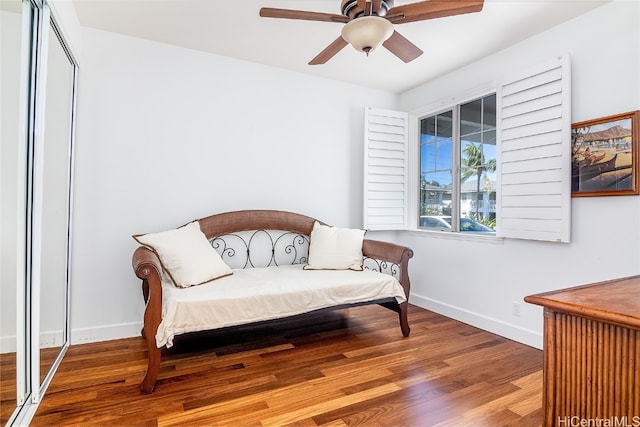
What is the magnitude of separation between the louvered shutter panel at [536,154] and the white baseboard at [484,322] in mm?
769

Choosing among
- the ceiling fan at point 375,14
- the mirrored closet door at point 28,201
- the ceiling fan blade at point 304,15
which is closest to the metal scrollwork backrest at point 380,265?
the ceiling fan at point 375,14

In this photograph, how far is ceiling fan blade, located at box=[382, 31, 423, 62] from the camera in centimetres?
213

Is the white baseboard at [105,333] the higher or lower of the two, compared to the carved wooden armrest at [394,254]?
lower

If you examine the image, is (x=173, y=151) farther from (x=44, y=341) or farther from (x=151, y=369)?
(x=151, y=369)

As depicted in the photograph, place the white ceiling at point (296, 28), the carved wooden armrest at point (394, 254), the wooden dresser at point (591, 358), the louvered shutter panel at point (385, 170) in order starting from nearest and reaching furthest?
the wooden dresser at point (591, 358) < the white ceiling at point (296, 28) < the carved wooden armrest at point (394, 254) < the louvered shutter panel at point (385, 170)

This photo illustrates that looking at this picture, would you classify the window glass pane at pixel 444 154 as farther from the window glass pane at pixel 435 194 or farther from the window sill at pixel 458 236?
the window sill at pixel 458 236

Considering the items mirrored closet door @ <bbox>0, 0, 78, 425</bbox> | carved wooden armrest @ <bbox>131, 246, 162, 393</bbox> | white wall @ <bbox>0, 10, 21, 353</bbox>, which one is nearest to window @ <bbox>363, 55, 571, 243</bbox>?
carved wooden armrest @ <bbox>131, 246, 162, 393</bbox>

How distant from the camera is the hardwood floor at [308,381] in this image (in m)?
1.74

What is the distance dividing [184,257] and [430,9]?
88.3 inches

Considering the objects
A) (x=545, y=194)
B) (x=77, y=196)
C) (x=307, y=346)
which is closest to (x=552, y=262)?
(x=545, y=194)

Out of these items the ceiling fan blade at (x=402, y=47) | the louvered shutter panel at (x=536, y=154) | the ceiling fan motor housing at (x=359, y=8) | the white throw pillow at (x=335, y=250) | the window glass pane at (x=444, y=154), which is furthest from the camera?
the window glass pane at (x=444, y=154)

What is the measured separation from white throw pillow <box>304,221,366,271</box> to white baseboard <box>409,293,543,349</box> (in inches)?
42.4

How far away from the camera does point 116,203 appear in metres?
2.79

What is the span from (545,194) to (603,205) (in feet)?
1.21
